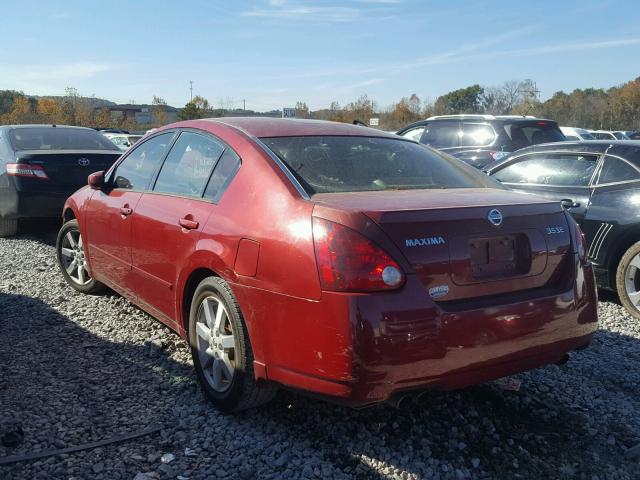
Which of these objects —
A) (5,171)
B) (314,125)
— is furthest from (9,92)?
(314,125)

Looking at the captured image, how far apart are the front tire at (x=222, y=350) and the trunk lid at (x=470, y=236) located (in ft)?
2.56

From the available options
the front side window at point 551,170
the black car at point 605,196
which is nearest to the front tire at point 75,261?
the black car at point 605,196

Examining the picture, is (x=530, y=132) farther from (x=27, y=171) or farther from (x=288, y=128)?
(x=27, y=171)

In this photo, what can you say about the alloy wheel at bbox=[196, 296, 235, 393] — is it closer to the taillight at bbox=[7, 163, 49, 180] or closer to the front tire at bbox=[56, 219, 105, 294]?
the front tire at bbox=[56, 219, 105, 294]

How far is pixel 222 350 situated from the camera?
3219 mm

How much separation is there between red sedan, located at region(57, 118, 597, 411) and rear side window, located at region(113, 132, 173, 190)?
0.36 meters

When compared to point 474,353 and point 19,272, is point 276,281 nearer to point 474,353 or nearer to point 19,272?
point 474,353

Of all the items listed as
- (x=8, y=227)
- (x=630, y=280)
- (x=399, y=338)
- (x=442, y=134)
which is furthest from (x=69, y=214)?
(x=442, y=134)

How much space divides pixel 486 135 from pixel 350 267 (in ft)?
27.9

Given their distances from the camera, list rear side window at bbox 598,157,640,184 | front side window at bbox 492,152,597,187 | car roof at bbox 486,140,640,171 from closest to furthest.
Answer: rear side window at bbox 598,157,640,184, car roof at bbox 486,140,640,171, front side window at bbox 492,152,597,187

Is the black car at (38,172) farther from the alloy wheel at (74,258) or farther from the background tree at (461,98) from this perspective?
the background tree at (461,98)

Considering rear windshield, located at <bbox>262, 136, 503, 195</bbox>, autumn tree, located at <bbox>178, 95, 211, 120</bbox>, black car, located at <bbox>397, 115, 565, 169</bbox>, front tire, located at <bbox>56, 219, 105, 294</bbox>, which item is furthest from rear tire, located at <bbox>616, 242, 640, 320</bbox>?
autumn tree, located at <bbox>178, 95, 211, 120</bbox>

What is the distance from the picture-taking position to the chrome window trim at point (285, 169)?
9.53 ft

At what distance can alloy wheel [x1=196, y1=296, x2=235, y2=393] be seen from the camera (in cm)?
317
